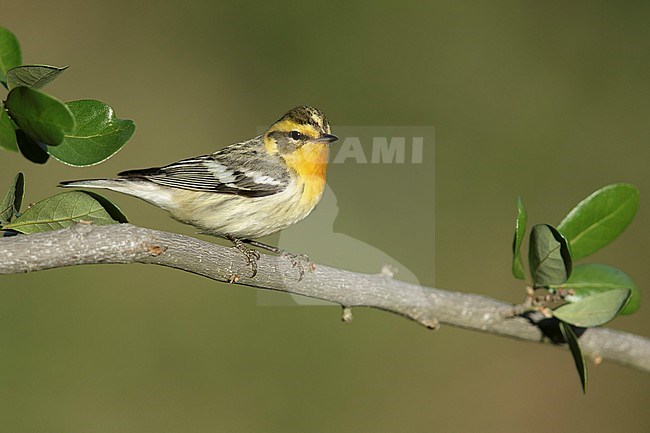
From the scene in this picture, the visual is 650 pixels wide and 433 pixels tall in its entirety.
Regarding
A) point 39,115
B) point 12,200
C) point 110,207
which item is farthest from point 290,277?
point 39,115

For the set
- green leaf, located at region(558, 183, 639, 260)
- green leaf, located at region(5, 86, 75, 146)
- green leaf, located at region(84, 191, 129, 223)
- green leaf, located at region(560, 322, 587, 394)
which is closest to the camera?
green leaf, located at region(5, 86, 75, 146)

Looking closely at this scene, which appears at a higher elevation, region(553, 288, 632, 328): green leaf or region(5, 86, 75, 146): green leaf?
region(5, 86, 75, 146): green leaf

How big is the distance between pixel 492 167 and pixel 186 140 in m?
2.00

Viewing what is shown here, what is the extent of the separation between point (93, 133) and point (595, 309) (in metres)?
1.42

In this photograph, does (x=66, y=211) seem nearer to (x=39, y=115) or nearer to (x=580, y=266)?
(x=39, y=115)

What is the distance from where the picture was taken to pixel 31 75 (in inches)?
55.0

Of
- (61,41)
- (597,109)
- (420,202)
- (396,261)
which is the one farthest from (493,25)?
(61,41)

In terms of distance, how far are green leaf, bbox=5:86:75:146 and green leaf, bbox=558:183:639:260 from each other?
1.45 meters

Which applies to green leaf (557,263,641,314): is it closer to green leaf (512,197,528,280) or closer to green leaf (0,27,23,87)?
green leaf (512,197,528,280)

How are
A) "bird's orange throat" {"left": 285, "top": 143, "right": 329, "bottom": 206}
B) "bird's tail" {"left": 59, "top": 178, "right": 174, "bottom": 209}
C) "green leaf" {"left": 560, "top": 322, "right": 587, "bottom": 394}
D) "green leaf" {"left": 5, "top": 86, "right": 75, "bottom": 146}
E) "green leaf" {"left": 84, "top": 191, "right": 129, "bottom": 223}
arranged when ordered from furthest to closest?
"bird's orange throat" {"left": 285, "top": 143, "right": 329, "bottom": 206}
"bird's tail" {"left": 59, "top": 178, "right": 174, "bottom": 209}
"green leaf" {"left": 560, "top": 322, "right": 587, "bottom": 394}
"green leaf" {"left": 84, "top": 191, "right": 129, "bottom": 223}
"green leaf" {"left": 5, "top": 86, "right": 75, "bottom": 146}

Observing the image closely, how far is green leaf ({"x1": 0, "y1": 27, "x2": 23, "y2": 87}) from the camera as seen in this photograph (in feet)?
4.45

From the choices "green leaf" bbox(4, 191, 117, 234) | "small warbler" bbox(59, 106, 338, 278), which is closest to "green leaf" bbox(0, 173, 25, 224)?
"green leaf" bbox(4, 191, 117, 234)

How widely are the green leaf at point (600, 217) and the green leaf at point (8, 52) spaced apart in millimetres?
1548

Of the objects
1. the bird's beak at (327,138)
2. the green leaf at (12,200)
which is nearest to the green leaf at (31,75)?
the green leaf at (12,200)
